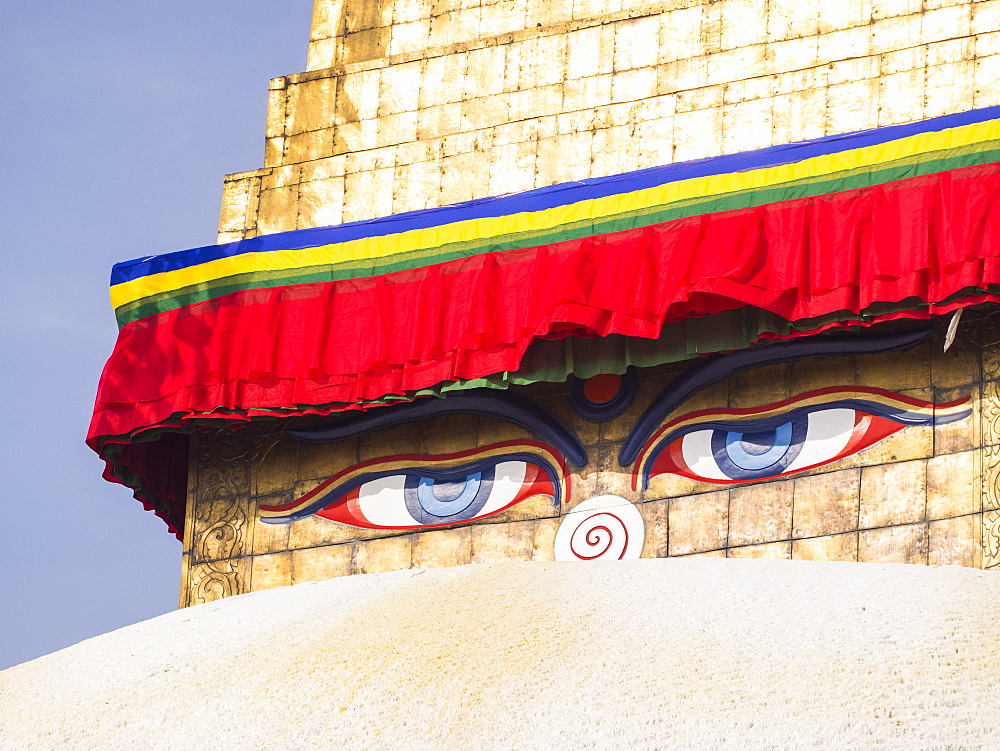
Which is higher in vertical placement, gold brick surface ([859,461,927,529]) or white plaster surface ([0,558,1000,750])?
gold brick surface ([859,461,927,529])

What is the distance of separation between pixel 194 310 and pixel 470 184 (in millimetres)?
2364

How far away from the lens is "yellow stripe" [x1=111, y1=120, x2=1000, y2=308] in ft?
35.2

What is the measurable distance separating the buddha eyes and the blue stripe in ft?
5.61

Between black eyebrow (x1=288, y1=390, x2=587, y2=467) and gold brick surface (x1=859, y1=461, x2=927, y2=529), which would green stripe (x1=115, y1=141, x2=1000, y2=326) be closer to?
black eyebrow (x1=288, y1=390, x2=587, y2=467)

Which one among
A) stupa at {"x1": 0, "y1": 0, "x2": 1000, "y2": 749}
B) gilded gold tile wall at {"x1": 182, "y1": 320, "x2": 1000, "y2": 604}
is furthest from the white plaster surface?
gilded gold tile wall at {"x1": 182, "y1": 320, "x2": 1000, "y2": 604}

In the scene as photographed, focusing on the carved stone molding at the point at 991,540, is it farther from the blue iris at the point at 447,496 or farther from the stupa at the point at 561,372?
the blue iris at the point at 447,496

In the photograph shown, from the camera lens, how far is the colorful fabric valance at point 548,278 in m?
10.4

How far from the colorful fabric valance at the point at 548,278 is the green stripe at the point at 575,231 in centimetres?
1

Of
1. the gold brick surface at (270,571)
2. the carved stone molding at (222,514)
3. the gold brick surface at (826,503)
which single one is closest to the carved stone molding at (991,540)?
the gold brick surface at (826,503)

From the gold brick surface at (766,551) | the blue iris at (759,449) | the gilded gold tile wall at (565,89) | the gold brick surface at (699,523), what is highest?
the gilded gold tile wall at (565,89)

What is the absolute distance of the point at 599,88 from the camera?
1271 centimetres

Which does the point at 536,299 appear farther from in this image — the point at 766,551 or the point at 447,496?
the point at 766,551

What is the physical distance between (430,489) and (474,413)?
0.64m

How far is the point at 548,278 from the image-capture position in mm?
11188
